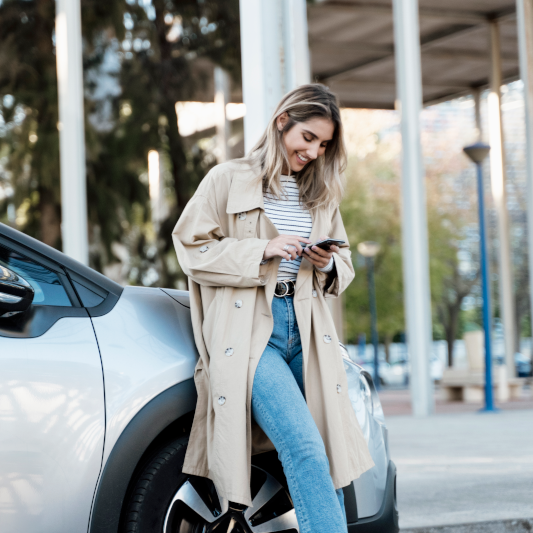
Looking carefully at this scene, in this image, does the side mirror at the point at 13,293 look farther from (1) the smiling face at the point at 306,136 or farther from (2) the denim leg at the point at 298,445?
(1) the smiling face at the point at 306,136

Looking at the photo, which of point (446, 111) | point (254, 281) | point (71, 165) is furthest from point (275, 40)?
point (446, 111)

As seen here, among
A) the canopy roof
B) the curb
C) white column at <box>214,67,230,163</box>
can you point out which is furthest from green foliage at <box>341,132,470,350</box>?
the curb

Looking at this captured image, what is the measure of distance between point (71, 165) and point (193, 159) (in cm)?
170

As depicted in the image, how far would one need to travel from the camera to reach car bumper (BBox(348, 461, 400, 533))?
2.84 meters

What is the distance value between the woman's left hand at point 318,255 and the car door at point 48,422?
75 cm

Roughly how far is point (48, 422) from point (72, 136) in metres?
8.64

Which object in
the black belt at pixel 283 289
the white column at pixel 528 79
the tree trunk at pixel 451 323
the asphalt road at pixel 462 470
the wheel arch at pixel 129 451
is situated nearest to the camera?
the wheel arch at pixel 129 451

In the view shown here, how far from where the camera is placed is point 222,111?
11359mm

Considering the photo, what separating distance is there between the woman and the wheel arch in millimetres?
98

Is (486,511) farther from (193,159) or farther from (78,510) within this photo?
(193,159)

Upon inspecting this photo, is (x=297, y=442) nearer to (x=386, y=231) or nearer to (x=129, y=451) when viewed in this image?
(x=129, y=451)

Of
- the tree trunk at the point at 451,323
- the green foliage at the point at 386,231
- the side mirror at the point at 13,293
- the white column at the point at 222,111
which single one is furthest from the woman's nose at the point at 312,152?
the tree trunk at the point at 451,323

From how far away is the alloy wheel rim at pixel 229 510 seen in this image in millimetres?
2629

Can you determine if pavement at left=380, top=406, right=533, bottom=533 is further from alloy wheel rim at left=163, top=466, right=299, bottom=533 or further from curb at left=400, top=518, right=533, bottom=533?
alloy wheel rim at left=163, top=466, right=299, bottom=533
